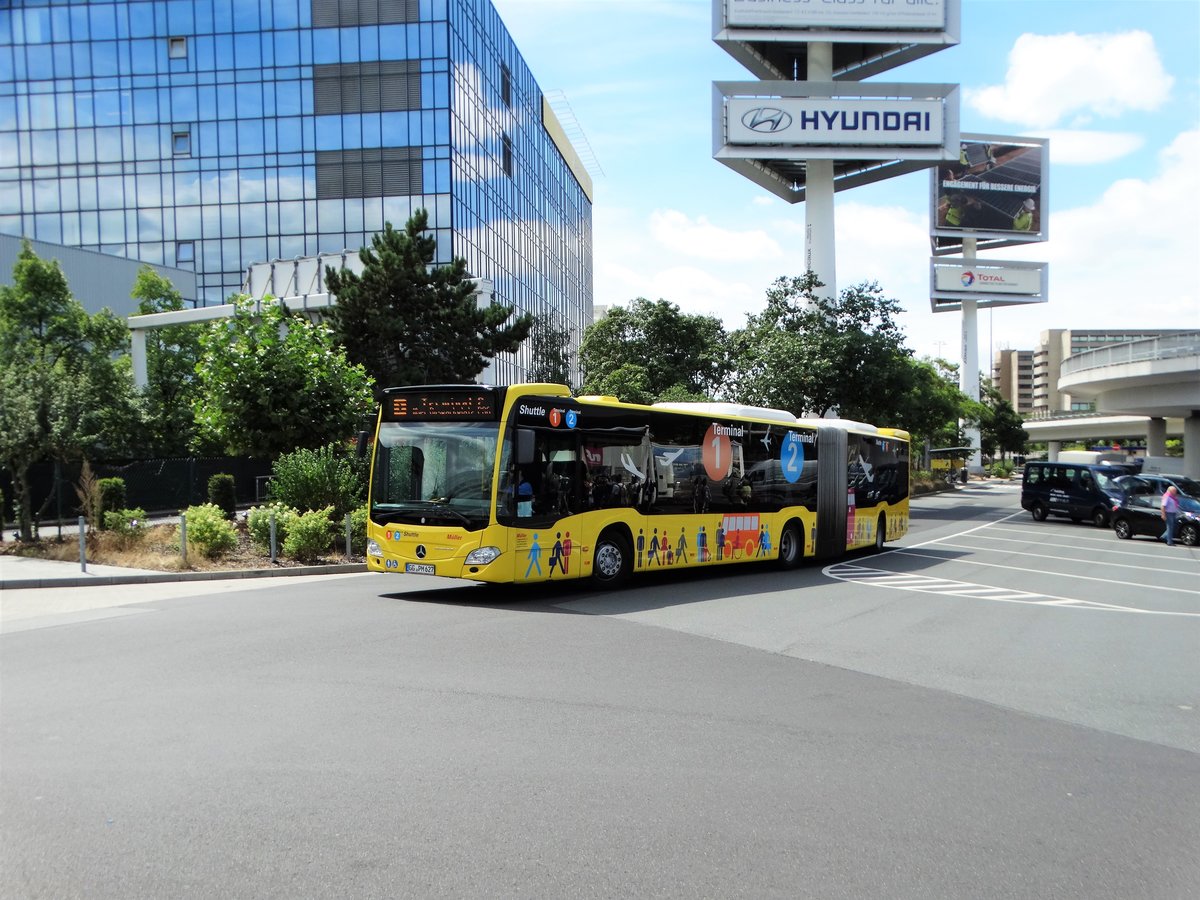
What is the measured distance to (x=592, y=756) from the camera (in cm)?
588

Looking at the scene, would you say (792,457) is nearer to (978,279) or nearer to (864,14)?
(864,14)

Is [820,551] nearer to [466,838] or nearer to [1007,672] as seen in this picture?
[1007,672]

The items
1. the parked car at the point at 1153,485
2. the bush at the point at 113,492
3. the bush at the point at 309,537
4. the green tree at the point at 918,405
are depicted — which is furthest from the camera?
the green tree at the point at 918,405

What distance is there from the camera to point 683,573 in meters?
17.7

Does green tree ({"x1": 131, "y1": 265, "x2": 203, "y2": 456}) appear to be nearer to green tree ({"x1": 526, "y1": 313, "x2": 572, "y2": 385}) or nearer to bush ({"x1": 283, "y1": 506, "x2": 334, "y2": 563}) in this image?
green tree ({"x1": 526, "y1": 313, "x2": 572, "y2": 385})

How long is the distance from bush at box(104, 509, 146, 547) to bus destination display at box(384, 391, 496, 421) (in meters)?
8.01

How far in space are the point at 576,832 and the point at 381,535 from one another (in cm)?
Result: 920

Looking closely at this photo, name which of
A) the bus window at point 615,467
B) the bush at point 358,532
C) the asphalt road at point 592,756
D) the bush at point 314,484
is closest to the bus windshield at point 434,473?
the asphalt road at point 592,756

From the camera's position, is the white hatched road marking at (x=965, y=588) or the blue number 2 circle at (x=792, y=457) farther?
the blue number 2 circle at (x=792, y=457)

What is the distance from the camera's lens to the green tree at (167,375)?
36.7 m

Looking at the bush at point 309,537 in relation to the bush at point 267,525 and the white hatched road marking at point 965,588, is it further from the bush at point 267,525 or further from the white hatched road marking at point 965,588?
the white hatched road marking at point 965,588

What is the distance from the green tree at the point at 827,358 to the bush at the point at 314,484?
79.4 ft

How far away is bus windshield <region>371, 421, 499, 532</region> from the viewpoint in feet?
41.9

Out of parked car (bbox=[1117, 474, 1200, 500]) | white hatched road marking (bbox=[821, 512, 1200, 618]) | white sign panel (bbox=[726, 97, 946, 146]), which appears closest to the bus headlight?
white hatched road marking (bbox=[821, 512, 1200, 618])
